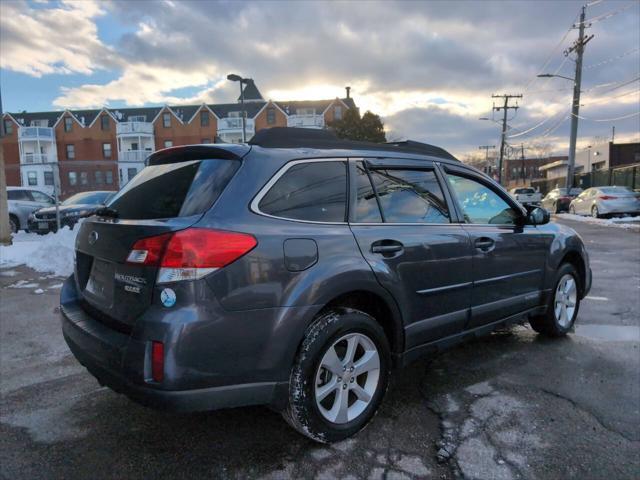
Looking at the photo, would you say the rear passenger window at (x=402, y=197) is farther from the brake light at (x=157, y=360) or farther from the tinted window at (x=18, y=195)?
the tinted window at (x=18, y=195)

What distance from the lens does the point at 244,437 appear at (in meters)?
2.83

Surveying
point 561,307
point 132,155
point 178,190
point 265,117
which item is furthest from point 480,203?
point 265,117

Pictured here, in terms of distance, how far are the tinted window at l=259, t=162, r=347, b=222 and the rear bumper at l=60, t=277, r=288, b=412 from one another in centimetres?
84

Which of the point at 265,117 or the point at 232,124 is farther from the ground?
the point at 265,117

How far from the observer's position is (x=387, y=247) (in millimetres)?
2938

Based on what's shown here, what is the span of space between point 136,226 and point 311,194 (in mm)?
965

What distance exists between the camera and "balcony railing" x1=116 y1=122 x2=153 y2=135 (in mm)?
51969

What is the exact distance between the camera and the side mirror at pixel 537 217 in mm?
4191

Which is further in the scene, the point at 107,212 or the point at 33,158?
the point at 33,158

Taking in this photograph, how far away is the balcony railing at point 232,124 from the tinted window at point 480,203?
163 feet

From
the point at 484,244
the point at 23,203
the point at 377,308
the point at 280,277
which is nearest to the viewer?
the point at 280,277

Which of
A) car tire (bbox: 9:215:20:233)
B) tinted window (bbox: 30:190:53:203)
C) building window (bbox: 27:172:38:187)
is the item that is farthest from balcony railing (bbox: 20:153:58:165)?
car tire (bbox: 9:215:20:233)

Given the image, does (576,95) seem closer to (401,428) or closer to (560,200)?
(560,200)

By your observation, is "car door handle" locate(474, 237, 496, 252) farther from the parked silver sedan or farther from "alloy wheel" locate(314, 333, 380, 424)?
the parked silver sedan
